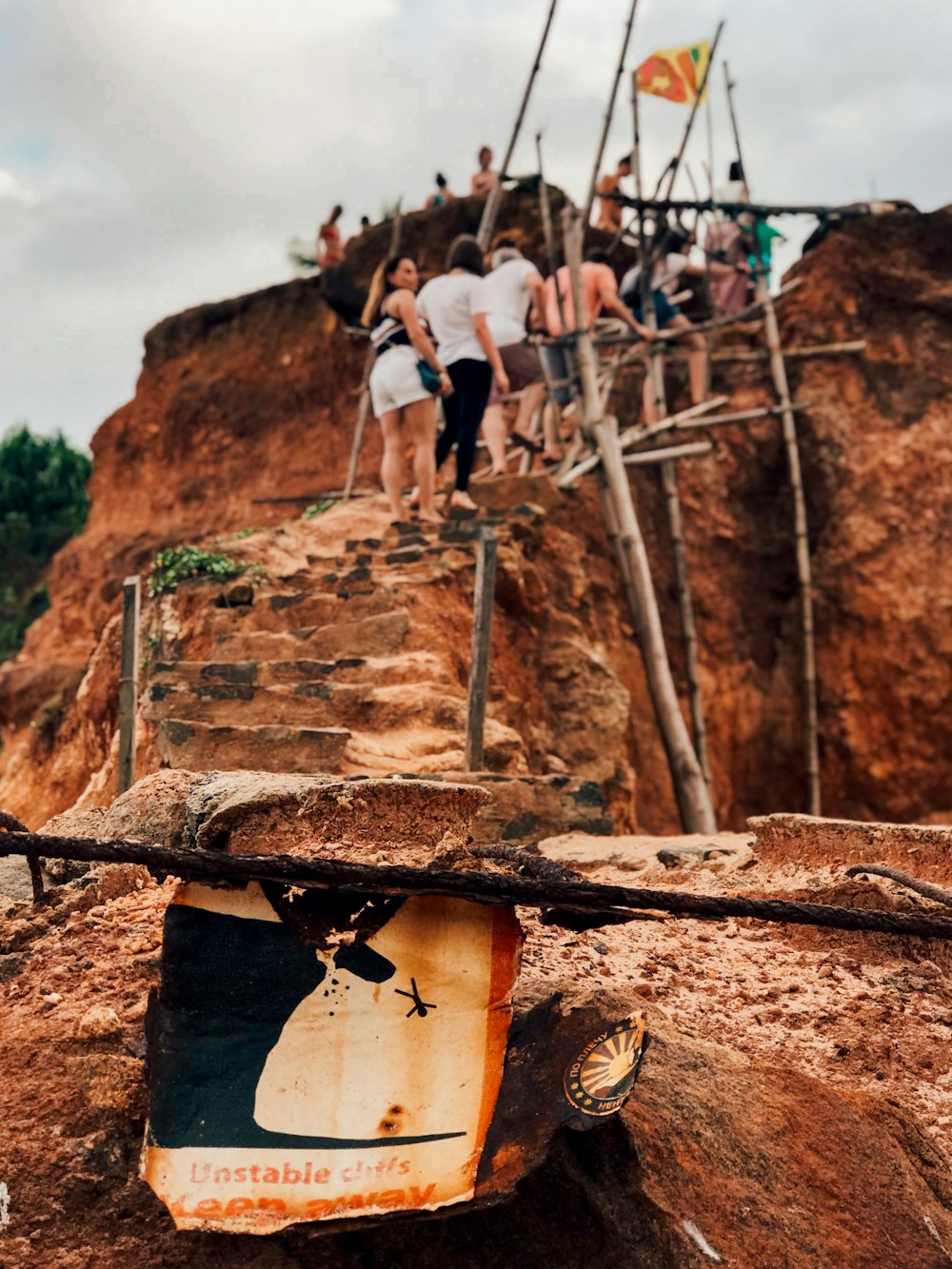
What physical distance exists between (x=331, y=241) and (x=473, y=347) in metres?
7.55

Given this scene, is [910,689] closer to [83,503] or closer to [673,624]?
[673,624]

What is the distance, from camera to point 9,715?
13180 millimetres

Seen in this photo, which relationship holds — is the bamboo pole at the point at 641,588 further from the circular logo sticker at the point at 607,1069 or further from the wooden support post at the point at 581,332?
the circular logo sticker at the point at 607,1069

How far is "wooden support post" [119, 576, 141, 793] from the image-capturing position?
514 centimetres

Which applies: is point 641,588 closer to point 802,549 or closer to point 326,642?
point 326,642

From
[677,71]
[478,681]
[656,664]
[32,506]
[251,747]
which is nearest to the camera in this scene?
[251,747]

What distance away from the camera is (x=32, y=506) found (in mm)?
23250

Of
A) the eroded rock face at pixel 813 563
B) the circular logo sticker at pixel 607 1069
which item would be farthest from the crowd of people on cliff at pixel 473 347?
the circular logo sticker at pixel 607 1069

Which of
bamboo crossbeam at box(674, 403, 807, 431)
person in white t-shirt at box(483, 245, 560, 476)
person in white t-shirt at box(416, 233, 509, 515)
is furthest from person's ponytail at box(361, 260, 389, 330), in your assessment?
bamboo crossbeam at box(674, 403, 807, 431)

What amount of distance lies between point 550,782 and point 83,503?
1974 centimetres

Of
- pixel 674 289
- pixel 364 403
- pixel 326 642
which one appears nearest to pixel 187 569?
pixel 326 642

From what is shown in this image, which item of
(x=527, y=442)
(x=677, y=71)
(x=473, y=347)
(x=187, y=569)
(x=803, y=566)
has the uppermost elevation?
(x=677, y=71)

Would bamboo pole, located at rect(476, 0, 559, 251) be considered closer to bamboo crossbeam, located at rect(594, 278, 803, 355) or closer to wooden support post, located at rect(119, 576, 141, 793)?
bamboo crossbeam, located at rect(594, 278, 803, 355)

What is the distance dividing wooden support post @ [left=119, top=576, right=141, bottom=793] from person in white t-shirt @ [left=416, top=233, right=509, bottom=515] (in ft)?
8.69
